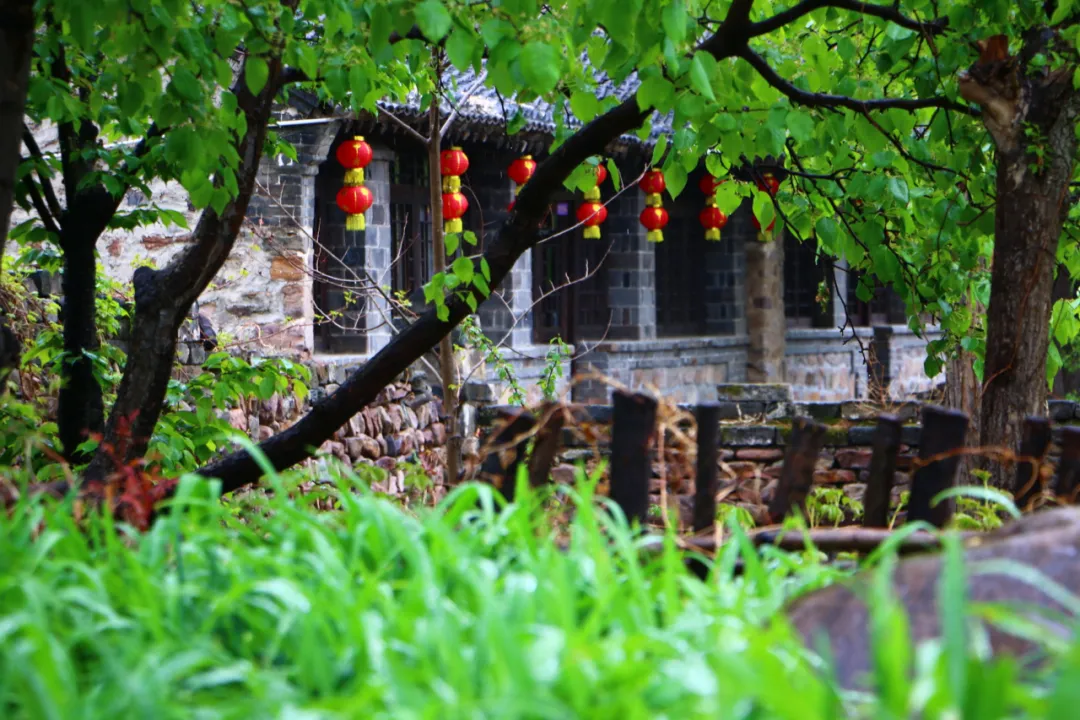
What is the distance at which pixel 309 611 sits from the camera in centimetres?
169

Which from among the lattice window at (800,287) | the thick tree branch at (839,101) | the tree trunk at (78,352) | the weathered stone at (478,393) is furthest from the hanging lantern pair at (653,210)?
the thick tree branch at (839,101)

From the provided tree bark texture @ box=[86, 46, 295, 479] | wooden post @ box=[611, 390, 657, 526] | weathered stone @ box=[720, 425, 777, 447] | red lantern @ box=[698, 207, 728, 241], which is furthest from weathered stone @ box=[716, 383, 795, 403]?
red lantern @ box=[698, 207, 728, 241]

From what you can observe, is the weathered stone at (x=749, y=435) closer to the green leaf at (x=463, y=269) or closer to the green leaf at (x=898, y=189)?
the green leaf at (x=898, y=189)

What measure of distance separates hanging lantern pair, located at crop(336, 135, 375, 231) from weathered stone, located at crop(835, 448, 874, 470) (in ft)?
14.8

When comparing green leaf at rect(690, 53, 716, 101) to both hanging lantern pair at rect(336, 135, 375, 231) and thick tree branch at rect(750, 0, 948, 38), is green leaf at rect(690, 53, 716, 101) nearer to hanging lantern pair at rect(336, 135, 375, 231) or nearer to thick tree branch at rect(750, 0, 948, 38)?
thick tree branch at rect(750, 0, 948, 38)

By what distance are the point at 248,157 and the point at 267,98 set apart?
24 cm

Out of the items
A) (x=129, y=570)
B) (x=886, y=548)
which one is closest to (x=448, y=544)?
(x=129, y=570)

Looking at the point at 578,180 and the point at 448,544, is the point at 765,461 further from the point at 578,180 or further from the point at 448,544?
the point at 448,544

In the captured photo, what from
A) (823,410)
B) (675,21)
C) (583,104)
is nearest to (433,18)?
(675,21)

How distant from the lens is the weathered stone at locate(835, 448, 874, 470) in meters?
7.98

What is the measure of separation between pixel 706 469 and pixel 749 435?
5.56 meters

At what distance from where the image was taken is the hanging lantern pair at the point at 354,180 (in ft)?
33.3

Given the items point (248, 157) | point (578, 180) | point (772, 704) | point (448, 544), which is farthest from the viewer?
point (578, 180)

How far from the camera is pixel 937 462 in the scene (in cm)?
235
